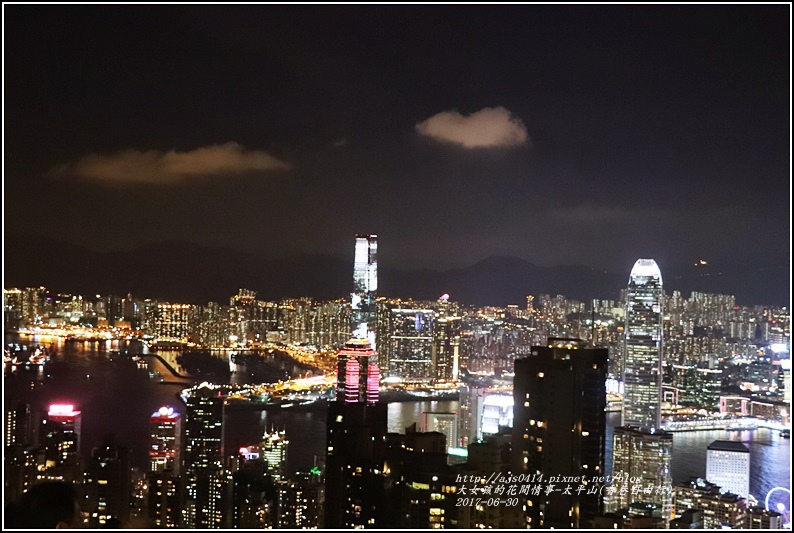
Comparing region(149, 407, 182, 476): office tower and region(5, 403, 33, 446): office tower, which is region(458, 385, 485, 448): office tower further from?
region(5, 403, 33, 446): office tower

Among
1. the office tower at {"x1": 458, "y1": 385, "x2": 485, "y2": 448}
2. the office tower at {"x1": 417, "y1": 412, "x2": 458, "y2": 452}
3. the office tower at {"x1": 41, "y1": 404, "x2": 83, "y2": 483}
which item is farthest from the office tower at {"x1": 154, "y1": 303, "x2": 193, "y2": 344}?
the office tower at {"x1": 458, "y1": 385, "x2": 485, "y2": 448}

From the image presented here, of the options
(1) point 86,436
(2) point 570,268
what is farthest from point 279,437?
(2) point 570,268

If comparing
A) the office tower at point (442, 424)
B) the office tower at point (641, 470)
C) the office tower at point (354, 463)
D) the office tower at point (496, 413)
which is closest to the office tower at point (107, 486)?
the office tower at point (354, 463)

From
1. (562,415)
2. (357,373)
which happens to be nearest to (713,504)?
(562,415)

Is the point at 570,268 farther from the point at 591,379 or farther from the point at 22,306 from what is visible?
the point at 22,306

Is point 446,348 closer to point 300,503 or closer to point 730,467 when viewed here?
point 730,467

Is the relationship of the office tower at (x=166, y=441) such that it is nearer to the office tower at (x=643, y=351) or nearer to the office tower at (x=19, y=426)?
the office tower at (x=19, y=426)
